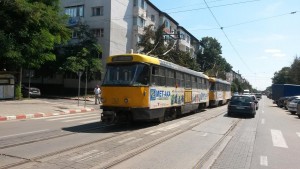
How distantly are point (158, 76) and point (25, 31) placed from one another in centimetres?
1721

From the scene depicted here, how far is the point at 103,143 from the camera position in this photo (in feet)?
34.8

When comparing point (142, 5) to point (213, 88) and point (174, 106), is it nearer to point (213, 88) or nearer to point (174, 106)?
point (213, 88)

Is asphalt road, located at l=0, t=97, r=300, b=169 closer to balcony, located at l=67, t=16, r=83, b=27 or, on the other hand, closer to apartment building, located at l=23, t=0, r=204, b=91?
apartment building, located at l=23, t=0, r=204, b=91

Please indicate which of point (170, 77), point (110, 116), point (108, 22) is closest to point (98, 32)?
point (108, 22)

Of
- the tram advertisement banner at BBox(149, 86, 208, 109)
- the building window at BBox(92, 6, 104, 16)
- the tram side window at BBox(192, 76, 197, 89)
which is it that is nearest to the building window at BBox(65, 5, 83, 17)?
the building window at BBox(92, 6, 104, 16)

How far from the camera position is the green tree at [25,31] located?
27.3 metres

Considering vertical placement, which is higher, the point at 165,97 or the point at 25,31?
the point at 25,31

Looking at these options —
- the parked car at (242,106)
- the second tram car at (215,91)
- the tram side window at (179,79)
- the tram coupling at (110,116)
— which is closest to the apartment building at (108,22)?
the second tram car at (215,91)

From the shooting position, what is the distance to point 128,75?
14500mm

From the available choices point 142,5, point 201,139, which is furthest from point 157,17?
point 201,139

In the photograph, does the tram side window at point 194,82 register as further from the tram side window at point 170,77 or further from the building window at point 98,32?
the building window at point 98,32

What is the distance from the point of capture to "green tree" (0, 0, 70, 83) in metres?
27.3

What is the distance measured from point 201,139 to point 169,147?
2334 mm

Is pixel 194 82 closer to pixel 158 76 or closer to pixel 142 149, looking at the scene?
pixel 158 76
